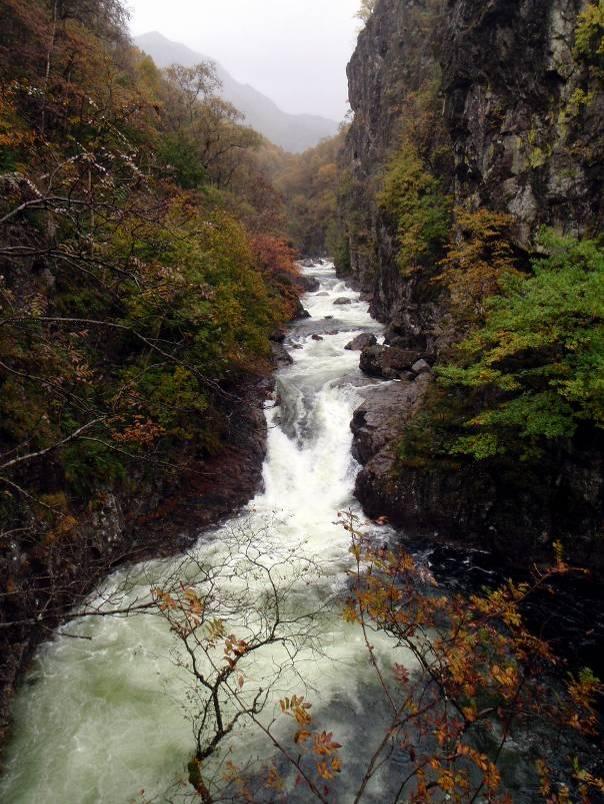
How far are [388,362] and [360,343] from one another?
4.20 m

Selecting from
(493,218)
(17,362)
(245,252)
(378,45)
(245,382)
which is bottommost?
(245,382)

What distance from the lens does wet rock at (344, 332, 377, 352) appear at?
899 inches

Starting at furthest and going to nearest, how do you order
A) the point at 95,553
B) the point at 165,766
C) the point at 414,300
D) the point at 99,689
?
the point at 414,300, the point at 95,553, the point at 99,689, the point at 165,766

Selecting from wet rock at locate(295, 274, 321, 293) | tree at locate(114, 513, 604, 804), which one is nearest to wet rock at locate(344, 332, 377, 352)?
tree at locate(114, 513, 604, 804)

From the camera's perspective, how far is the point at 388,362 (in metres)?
19.1

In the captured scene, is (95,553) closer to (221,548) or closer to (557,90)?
(221,548)

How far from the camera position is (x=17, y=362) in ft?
28.6

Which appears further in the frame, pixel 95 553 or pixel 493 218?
pixel 493 218

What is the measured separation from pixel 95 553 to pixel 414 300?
55.7 ft

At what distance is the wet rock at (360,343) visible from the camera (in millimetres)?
22828

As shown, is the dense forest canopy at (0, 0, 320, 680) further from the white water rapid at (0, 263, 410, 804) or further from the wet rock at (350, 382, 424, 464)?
the wet rock at (350, 382, 424, 464)

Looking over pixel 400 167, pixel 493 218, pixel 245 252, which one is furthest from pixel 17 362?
pixel 400 167

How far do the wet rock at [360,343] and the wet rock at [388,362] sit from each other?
2989mm

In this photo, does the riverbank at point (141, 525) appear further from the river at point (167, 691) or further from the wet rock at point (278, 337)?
the wet rock at point (278, 337)
